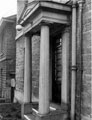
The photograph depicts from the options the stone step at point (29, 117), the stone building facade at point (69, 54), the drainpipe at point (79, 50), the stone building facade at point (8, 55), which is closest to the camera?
the stone building facade at point (69, 54)

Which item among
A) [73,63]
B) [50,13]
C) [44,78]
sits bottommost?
[44,78]

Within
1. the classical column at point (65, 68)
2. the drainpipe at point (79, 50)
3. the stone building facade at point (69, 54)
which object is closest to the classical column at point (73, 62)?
the stone building facade at point (69, 54)

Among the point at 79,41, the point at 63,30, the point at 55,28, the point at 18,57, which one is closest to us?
the point at 79,41

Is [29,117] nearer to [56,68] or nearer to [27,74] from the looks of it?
[27,74]

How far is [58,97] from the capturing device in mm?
6008

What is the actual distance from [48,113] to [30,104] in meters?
1.56

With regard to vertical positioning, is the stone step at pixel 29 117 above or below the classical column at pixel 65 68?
below

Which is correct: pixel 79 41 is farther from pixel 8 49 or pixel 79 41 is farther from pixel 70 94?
pixel 8 49

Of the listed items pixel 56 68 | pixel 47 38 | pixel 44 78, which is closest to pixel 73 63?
pixel 44 78

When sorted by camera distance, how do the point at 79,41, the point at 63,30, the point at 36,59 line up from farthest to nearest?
1. the point at 36,59
2. the point at 63,30
3. the point at 79,41

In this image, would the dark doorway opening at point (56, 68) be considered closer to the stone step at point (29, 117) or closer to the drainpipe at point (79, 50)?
the stone step at point (29, 117)

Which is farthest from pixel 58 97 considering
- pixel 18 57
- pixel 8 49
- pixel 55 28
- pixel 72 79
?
pixel 8 49

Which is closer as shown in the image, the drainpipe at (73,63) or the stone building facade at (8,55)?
the drainpipe at (73,63)

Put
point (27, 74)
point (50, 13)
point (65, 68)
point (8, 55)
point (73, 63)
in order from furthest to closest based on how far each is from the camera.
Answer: point (8, 55) → point (27, 74) → point (65, 68) → point (50, 13) → point (73, 63)
